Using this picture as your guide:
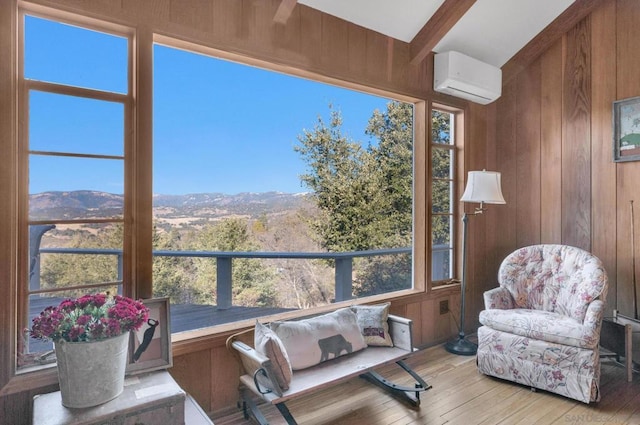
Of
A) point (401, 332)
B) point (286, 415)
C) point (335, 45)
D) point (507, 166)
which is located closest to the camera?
point (286, 415)

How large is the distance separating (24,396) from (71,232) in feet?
2.57

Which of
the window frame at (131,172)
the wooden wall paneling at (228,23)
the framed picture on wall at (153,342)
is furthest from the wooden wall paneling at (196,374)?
the wooden wall paneling at (228,23)

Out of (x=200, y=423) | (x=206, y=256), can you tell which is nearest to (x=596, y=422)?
(x=200, y=423)

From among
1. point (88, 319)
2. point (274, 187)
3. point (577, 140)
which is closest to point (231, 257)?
point (274, 187)

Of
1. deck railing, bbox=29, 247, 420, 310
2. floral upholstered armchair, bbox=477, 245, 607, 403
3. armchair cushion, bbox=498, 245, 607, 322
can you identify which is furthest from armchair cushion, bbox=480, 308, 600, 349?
deck railing, bbox=29, 247, 420, 310

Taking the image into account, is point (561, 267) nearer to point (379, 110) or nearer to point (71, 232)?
point (379, 110)

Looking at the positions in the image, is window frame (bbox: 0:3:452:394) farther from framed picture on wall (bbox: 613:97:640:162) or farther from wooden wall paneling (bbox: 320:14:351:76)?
framed picture on wall (bbox: 613:97:640:162)

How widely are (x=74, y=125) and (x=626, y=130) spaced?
4.02 m

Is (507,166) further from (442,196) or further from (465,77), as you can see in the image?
(465,77)

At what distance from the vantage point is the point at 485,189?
313 centimetres

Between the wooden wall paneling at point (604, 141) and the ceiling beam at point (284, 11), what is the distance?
2754mm

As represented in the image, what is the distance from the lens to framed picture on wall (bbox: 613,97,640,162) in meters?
3.01

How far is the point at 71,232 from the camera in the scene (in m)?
1.93

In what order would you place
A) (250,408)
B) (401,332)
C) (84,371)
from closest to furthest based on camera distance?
(84,371) → (250,408) → (401,332)
